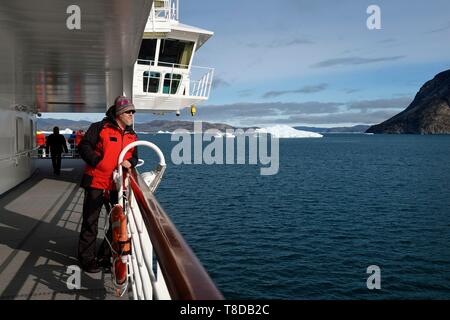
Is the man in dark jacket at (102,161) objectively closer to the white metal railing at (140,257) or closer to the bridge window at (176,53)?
the white metal railing at (140,257)

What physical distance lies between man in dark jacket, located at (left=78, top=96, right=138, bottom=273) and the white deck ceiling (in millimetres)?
1385

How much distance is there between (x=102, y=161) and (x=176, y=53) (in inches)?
698

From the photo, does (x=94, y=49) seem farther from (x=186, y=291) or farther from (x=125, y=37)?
(x=186, y=291)

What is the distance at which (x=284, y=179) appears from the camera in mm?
47875

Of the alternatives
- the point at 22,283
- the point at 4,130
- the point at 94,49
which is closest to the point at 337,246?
the point at 4,130

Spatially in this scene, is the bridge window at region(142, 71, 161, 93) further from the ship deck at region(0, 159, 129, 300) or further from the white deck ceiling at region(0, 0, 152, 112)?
the ship deck at region(0, 159, 129, 300)

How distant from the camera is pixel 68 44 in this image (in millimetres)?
6922

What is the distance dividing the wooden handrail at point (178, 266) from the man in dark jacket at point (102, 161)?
2366 mm

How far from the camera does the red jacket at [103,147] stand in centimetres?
458

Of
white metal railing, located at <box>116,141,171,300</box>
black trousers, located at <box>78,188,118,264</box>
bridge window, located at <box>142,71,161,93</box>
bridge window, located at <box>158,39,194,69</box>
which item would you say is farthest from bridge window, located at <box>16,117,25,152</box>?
white metal railing, located at <box>116,141,171,300</box>

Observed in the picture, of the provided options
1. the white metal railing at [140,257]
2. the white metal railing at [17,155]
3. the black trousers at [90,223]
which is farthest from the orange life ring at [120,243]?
the white metal railing at [17,155]

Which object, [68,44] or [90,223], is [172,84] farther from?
[90,223]
